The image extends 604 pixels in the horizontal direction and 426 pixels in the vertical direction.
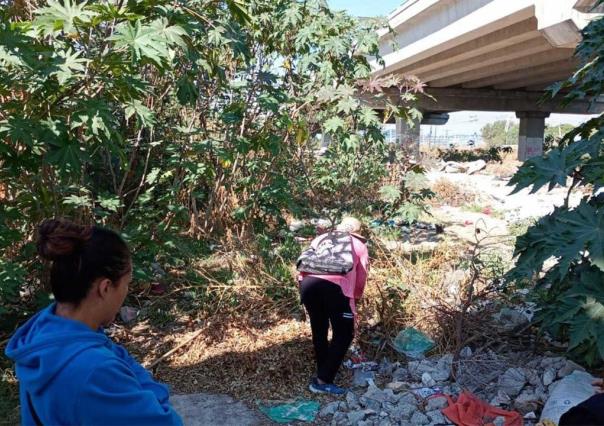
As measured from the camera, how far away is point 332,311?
4113 mm

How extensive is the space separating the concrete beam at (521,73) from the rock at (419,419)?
520 inches

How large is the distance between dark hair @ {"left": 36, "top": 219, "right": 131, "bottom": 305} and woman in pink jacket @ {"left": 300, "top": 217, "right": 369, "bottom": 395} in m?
2.74

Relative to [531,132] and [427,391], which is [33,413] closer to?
[427,391]

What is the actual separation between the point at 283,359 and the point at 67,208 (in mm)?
2064

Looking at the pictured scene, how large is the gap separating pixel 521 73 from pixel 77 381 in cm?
2000

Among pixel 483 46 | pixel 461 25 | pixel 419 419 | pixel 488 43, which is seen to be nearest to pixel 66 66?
pixel 419 419

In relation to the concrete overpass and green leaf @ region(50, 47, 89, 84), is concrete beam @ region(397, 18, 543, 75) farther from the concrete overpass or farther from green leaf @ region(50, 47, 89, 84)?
green leaf @ region(50, 47, 89, 84)

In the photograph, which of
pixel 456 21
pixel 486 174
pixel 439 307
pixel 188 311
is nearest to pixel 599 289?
pixel 439 307

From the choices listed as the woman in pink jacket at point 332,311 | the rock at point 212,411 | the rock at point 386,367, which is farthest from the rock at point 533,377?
the rock at point 212,411

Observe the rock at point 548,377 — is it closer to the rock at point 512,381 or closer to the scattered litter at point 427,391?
the rock at point 512,381

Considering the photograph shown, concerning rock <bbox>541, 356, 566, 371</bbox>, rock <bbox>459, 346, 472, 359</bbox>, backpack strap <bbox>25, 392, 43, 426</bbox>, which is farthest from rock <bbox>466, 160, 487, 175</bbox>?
backpack strap <bbox>25, 392, 43, 426</bbox>

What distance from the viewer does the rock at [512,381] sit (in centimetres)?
373

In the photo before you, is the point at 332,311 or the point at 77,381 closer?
the point at 77,381

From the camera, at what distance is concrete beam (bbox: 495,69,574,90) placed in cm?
1832
